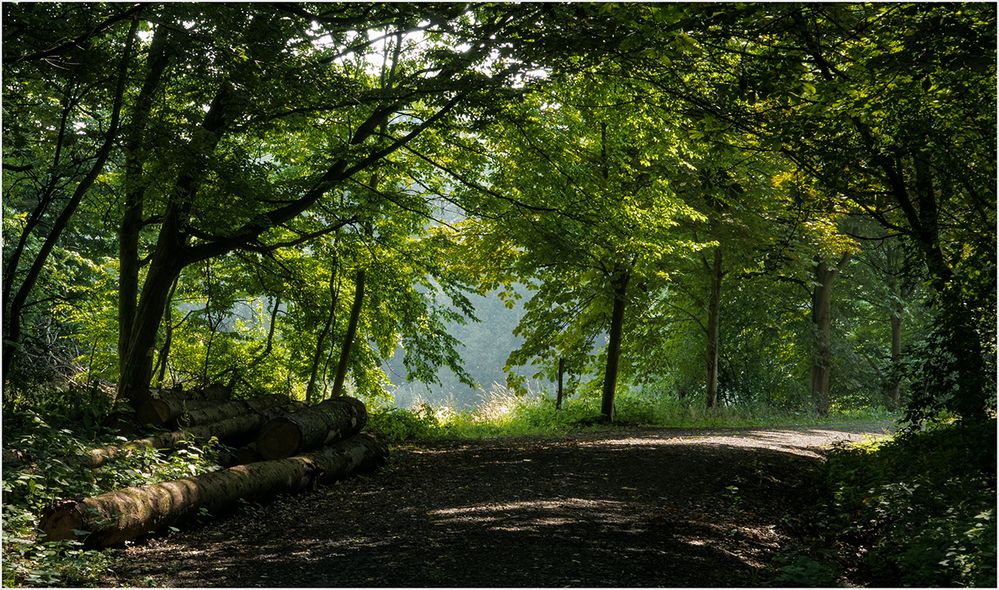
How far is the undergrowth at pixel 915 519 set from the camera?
4.59 metres

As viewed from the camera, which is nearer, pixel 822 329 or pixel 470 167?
pixel 470 167

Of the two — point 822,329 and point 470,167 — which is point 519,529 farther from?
point 822,329

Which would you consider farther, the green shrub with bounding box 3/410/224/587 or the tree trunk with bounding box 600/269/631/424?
the tree trunk with bounding box 600/269/631/424

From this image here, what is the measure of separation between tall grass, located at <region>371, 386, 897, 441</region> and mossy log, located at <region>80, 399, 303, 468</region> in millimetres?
4831

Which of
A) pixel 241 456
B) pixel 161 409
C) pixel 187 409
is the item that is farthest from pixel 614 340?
pixel 161 409

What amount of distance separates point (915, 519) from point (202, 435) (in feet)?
23.4

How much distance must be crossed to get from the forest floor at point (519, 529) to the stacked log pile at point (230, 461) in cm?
20

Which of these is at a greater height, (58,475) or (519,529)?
(58,475)

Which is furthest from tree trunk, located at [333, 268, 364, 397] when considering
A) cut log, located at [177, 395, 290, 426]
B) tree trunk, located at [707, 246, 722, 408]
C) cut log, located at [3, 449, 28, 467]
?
tree trunk, located at [707, 246, 722, 408]

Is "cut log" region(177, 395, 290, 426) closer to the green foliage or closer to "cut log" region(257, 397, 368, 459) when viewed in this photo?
A: "cut log" region(257, 397, 368, 459)

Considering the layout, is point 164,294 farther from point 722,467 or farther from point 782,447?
point 782,447

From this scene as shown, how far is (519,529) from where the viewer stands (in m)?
5.89

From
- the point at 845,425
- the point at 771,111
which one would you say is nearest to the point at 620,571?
the point at 771,111

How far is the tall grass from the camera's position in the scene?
15734 millimetres
